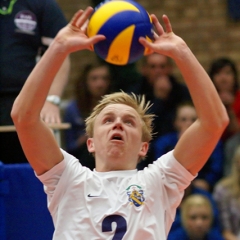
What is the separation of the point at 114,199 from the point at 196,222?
7.14 feet

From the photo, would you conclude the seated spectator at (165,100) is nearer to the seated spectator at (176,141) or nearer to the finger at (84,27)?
the seated spectator at (176,141)

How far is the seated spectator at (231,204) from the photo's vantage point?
5809mm

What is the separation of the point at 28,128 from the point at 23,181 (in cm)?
105

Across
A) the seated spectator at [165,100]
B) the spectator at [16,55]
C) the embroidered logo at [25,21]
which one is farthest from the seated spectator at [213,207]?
the embroidered logo at [25,21]

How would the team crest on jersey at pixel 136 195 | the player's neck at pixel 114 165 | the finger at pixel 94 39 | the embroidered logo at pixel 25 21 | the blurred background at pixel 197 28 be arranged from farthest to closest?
the blurred background at pixel 197 28 < the embroidered logo at pixel 25 21 < the player's neck at pixel 114 165 < the team crest on jersey at pixel 136 195 < the finger at pixel 94 39

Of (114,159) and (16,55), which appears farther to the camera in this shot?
(16,55)

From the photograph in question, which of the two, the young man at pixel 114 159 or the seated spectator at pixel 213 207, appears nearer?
the young man at pixel 114 159

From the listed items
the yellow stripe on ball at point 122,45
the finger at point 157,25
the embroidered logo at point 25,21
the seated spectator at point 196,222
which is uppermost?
the finger at point 157,25

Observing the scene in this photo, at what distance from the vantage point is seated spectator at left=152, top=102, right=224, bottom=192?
602 centimetres

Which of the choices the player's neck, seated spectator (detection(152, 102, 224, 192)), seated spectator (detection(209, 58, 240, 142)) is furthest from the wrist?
seated spectator (detection(209, 58, 240, 142))

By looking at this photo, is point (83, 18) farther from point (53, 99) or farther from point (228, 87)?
point (228, 87)

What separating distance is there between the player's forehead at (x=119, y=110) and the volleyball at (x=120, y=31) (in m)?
0.32

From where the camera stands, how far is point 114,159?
3.65 m

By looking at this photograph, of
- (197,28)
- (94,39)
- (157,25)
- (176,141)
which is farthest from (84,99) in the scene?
(94,39)
